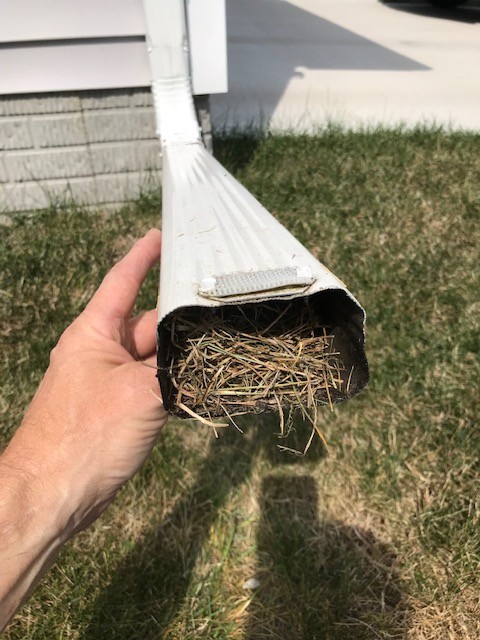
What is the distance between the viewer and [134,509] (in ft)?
7.81

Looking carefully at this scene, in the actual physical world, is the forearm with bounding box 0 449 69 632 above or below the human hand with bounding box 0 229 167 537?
below

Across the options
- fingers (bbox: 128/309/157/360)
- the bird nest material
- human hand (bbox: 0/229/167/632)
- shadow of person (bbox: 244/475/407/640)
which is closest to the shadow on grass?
shadow of person (bbox: 244/475/407/640)

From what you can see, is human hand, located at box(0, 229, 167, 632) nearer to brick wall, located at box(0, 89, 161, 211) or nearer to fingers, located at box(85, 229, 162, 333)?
fingers, located at box(85, 229, 162, 333)

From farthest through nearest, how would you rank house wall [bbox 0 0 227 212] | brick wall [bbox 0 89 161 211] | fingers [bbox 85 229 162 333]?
brick wall [bbox 0 89 161 211] → house wall [bbox 0 0 227 212] → fingers [bbox 85 229 162 333]

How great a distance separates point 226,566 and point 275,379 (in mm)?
1306

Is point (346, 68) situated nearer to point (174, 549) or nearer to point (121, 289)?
point (121, 289)

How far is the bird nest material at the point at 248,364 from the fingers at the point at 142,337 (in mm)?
569

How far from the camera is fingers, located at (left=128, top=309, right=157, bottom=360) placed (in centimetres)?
190

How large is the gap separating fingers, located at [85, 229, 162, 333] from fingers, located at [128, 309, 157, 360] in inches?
3.1

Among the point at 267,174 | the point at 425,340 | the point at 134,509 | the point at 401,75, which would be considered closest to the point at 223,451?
the point at 134,509

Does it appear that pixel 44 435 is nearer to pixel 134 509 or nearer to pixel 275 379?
pixel 275 379

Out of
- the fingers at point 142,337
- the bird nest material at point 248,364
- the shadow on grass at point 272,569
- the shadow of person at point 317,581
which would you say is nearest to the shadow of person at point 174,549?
the shadow on grass at point 272,569

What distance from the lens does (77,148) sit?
3625 mm

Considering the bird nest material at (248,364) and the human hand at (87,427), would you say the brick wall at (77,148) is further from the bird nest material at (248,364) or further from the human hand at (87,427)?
the bird nest material at (248,364)
